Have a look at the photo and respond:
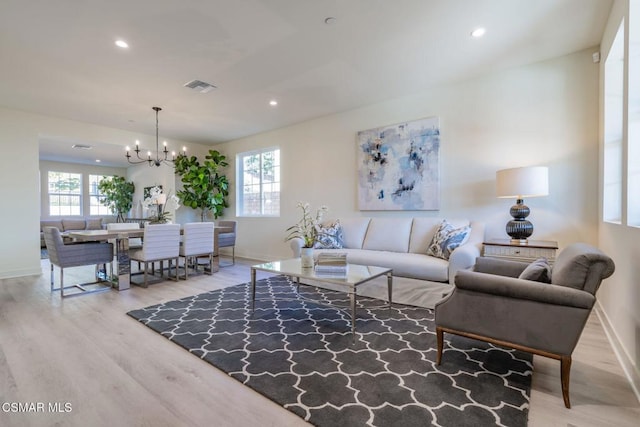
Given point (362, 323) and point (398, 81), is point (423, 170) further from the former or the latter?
point (362, 323)

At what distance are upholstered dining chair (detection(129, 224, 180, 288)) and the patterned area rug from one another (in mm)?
1050

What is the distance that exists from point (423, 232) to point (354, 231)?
0.98 m

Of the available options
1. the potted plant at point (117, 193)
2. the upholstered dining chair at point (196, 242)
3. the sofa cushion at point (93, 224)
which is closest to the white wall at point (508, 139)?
the upholstered dining chair at point (196, 242)

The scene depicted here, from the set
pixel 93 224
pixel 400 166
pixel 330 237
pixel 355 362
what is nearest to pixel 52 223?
pixel 93 224

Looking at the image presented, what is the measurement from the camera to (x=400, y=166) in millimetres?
4164

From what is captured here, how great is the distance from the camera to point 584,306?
1447mm

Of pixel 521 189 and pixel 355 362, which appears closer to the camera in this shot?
pixel 355 362

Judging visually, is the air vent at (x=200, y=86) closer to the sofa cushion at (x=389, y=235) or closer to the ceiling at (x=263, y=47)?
the ceiling at (x=263, y=47)

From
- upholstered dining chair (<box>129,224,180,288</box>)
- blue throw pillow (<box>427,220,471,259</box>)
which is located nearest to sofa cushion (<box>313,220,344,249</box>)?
blue throw pillow (<box>427,220,471,259</box>)

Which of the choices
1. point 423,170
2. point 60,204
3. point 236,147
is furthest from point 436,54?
point 60,204

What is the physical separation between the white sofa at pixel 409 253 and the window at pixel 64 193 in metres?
9.41

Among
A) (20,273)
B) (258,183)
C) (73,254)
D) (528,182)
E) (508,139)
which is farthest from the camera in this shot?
(258,183)

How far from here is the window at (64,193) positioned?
29.7ft

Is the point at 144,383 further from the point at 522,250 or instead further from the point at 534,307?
the point at 522,250
